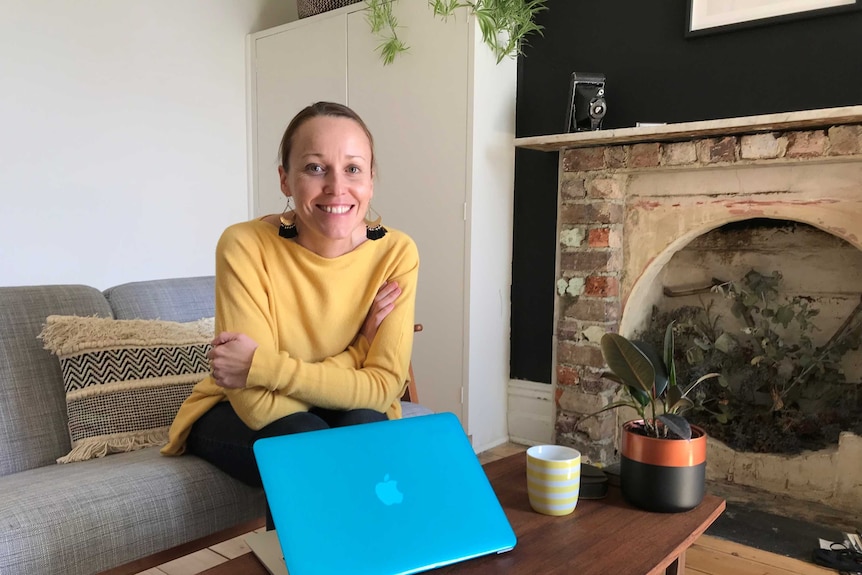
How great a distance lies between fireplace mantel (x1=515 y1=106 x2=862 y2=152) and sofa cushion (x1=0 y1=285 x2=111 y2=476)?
5.34ft

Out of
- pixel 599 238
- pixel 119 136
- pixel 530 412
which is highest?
pixel 119 136

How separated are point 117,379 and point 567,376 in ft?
5.21

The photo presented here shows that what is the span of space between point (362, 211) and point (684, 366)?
1.66 m

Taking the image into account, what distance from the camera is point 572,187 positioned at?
2408 mm

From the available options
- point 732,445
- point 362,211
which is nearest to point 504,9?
point 362,211

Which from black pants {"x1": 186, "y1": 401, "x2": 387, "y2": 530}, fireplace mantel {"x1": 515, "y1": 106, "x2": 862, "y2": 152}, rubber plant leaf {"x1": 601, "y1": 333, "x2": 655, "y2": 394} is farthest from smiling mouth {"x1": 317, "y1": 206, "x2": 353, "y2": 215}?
fireplace mantel {"x1": 515, "y1": 106, "x2": 862, "y2": 152}

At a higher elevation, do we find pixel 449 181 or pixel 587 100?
pixel 587 100

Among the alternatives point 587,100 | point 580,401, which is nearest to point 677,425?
point 580,401

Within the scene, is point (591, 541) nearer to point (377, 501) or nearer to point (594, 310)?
point (377, 501)

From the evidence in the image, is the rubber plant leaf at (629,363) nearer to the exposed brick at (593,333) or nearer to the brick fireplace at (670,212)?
the brick fireplace at (670,212)

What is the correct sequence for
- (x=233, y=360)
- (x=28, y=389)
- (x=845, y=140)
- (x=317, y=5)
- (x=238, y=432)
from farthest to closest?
1. (x=317, y=5)
2. (x=845, y=140)
3. (x=28, y=389)
4. (x=238, y=432)
5. (x=233, y=360)

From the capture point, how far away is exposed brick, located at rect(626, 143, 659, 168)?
7.20 feet

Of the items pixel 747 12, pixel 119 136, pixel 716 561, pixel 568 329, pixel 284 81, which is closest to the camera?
pixel 716 561

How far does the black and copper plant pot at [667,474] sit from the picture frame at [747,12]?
5.34 ft
